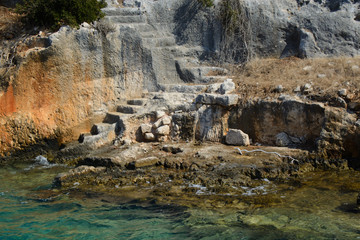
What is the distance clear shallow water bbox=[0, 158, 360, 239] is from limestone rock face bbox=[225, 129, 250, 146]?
6.48 feet

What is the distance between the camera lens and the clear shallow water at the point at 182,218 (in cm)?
424

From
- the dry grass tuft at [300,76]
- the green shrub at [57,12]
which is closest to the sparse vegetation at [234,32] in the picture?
the dry grass tuft at [300,76]

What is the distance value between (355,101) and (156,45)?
5.77 metres

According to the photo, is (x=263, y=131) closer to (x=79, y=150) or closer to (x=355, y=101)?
(x=355, y=101)

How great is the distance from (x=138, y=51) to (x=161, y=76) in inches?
37.3

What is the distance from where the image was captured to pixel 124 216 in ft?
15.7

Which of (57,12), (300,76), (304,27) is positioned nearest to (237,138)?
(300,76)

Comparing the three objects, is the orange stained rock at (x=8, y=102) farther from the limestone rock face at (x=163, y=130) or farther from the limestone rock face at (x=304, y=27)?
the limestone rock face at (x=304, y=27)

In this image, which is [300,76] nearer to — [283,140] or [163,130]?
[283,140]

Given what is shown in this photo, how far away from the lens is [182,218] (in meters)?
4.63

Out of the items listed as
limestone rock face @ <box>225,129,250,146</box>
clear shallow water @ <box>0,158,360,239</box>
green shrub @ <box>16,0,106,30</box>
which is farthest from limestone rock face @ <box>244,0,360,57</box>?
clear shallow water @ <box>0,158,360,239</box>

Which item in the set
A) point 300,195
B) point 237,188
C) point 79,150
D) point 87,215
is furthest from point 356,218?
point 79,150

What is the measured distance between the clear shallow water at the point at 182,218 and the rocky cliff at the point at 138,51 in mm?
3082

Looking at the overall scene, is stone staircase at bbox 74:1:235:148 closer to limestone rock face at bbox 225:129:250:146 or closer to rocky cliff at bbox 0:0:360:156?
rocky cliff at bbox 0:0:360:156
